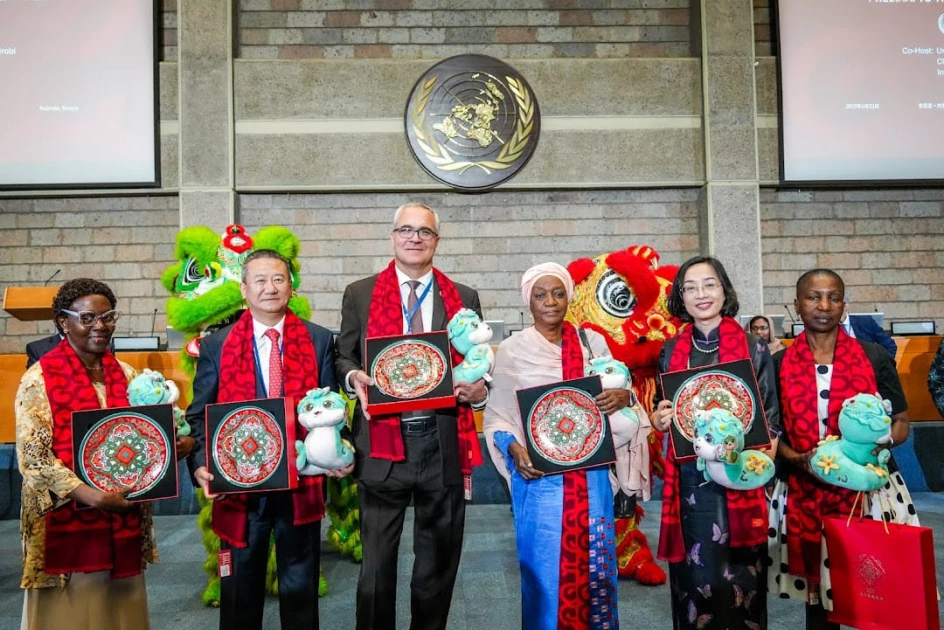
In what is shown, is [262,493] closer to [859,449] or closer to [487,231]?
[859,449]

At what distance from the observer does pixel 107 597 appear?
2.21 meters

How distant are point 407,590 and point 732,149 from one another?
5.28 meters

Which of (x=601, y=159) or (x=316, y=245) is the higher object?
(x=601, y=159)

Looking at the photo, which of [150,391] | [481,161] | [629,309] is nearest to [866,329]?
[629,309]

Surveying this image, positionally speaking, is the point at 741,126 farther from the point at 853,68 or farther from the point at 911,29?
the point at 911,29

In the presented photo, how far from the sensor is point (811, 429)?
7.53 ft

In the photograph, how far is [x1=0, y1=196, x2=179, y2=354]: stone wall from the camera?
281 inches

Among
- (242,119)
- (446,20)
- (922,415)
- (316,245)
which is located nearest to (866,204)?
(922,415)

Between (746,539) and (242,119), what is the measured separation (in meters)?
6.14

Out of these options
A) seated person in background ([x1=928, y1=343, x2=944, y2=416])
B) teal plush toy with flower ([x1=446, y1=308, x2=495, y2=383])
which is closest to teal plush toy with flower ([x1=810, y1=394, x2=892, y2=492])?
seated person in background ([x1=928, y1=343, x2=944, y2=416])

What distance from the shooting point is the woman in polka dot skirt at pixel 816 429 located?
2275mm

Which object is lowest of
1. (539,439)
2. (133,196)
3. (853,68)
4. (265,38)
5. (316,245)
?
(539,439)

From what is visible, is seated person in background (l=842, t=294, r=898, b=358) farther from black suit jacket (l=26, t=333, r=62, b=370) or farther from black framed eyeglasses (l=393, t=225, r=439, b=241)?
black suit jacket (l=26, t=333, r=62, b=370)

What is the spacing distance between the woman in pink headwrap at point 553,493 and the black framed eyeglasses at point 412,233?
36 centimetres
